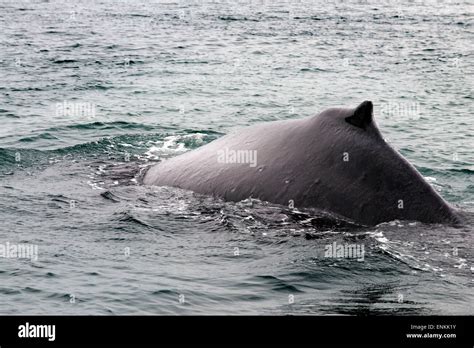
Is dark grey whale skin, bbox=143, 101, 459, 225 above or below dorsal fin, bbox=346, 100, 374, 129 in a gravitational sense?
below

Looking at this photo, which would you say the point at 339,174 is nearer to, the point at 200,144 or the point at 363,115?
the point at 363,115

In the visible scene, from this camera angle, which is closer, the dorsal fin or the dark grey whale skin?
the dark grey whale skin

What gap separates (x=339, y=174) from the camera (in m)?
9.70

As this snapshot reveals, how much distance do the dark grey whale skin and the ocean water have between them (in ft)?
0.63

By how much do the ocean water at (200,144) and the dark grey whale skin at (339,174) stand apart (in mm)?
192

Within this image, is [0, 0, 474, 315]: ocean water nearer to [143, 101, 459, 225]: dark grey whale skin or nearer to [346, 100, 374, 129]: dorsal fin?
[143, 101, 459, 225]: dark grey whale skin

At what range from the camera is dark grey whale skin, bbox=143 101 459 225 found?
31.2 ft

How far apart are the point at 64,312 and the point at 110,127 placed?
12599mm

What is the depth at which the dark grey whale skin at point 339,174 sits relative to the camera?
9500 mm

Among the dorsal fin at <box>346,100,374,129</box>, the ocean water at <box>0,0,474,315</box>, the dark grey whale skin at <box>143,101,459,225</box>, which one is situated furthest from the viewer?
the dorsal fin at <box>346,100,374,129</box>

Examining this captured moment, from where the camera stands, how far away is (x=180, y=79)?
27984 millimetres

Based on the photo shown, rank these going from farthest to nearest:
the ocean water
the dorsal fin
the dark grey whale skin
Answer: the dorsal fin < the dark grey whale skin < the ocean water

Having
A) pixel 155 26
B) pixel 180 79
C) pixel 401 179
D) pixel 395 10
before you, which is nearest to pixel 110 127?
pixel 180 79

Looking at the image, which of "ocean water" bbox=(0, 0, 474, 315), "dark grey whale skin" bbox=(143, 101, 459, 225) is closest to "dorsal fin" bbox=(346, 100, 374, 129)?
"dark grey whale skin" bbox=(143, 101, 459, 225)
